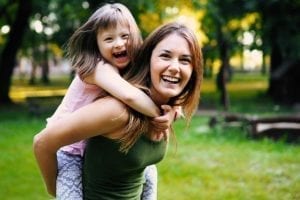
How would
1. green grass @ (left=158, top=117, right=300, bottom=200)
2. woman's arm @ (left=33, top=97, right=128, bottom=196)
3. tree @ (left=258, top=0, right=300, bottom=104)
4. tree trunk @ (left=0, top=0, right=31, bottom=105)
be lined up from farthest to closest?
tree trunk @ (left=0, top=0, right=31, bottom=105) < tree @ (left=258, top=0, right=300, bottom=104) < green grass @ (left=158, top=117, right=300, bottom=200) < woman's arm @ (left=33, top=97, right=128, bottom=196)

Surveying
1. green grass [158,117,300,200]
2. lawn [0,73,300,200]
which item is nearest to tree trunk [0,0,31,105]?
lawn [0,73,300,200]

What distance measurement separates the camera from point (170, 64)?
2146 millimetres

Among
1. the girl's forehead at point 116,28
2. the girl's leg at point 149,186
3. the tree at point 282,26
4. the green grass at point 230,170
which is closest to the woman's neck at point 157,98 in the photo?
the girl's forehead at point 116,28

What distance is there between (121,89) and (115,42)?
288 millimetres

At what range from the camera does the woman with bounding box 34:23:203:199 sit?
2.05 m

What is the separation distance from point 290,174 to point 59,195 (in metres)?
6.31

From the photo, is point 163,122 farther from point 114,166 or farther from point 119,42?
point 119,42

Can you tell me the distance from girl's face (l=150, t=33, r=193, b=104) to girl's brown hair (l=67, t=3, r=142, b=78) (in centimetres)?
19

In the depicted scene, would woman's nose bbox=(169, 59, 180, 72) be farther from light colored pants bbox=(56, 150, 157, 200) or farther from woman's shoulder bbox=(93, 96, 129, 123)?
light colored pants bbox=(56, 150, 157, 200)

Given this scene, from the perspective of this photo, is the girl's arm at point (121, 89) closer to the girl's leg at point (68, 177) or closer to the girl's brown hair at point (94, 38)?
the girl's brown hair at point (94, 38)

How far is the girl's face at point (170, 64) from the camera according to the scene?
2160 millimetres

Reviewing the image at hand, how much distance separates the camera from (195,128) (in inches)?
541

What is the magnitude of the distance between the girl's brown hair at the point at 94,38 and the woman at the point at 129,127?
0.17 metres

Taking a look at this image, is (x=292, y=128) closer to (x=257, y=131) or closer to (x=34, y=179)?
(x=257, y=131)
